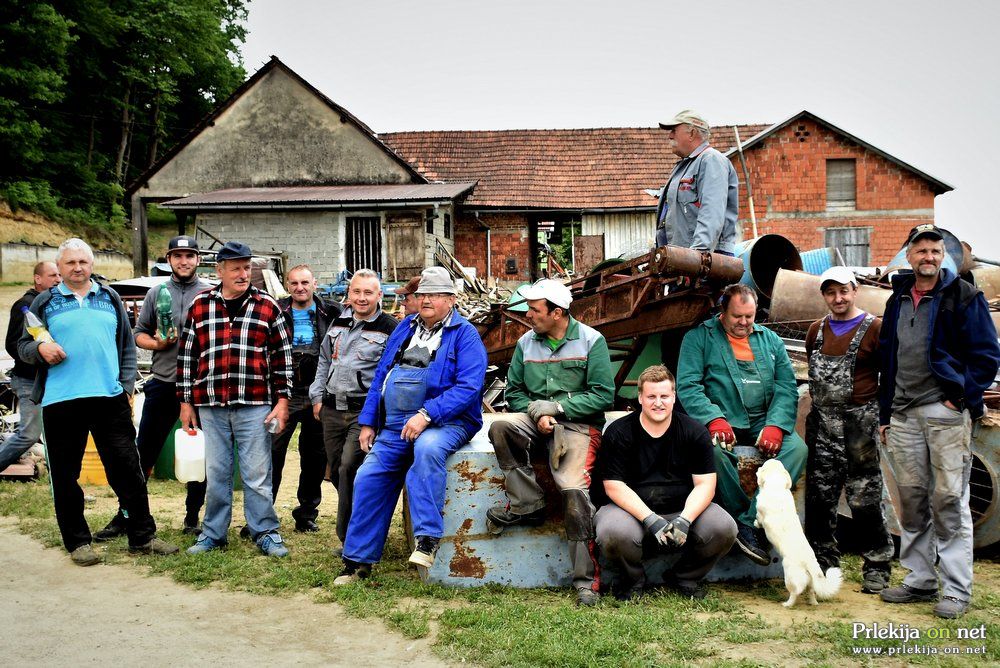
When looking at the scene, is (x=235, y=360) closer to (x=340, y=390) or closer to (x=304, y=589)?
(x=340, y=390)

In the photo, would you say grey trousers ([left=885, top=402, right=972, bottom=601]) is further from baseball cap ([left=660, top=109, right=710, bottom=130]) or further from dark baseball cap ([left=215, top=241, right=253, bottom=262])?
dark baseball cap ([left=215, top=241, right=253, bottom=262])

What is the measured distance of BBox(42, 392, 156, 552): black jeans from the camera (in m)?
5.37

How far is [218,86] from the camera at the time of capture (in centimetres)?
4041

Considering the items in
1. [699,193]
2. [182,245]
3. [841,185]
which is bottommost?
[182,245]

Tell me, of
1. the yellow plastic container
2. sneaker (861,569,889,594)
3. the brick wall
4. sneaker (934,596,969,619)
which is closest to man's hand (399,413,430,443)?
sneaker (861,569,889,594)

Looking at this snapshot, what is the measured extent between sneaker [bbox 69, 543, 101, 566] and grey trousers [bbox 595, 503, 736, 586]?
3.22m

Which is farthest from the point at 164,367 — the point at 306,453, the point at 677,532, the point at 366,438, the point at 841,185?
the point at 841,185

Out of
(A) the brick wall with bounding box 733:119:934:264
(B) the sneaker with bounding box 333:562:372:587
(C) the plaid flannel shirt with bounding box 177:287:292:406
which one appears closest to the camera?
(B) the sneaker with bounding box 333:562:372:587

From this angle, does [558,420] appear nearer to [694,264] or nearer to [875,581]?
[694,264]

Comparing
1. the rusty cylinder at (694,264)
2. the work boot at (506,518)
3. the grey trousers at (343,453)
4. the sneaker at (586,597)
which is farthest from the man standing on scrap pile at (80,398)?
the rusty cylinder at (694,264)

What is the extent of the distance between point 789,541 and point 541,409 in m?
1.57

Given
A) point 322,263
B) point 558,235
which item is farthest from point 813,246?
point 322,263

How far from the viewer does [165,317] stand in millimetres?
6031

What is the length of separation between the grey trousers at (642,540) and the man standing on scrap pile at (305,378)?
101 inches
